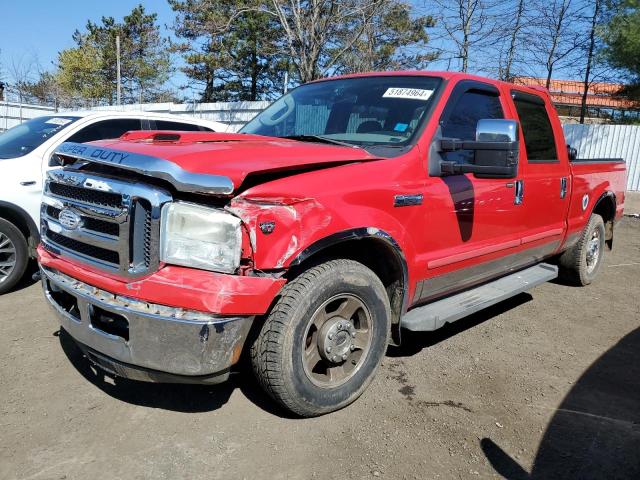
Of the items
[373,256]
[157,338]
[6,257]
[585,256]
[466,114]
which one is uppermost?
[466,114]

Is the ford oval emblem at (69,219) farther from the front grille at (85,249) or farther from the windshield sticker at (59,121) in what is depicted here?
the windshield sticker at (59,121)

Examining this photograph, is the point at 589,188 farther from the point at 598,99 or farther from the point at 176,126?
the point at 598,99

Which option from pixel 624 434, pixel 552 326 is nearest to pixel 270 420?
pixel 624 434

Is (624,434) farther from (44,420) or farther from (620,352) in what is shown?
(44,420)

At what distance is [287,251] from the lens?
2.46m

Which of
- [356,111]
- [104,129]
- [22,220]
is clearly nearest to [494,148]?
[356,111]

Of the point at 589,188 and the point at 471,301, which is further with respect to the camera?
the point at 589,188

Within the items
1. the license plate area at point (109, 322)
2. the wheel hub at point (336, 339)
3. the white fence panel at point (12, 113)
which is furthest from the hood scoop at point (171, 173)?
the white fence panel at point (12, 113)

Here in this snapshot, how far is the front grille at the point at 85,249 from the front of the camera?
2562mm

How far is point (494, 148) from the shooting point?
3055mm

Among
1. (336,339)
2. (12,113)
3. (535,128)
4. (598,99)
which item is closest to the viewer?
(336,339)

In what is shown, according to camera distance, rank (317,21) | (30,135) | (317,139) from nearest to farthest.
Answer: (317,139)
(30,135)
(317,21)

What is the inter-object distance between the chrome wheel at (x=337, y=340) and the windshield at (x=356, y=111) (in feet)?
3.64

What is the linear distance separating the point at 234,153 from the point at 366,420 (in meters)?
1.67
